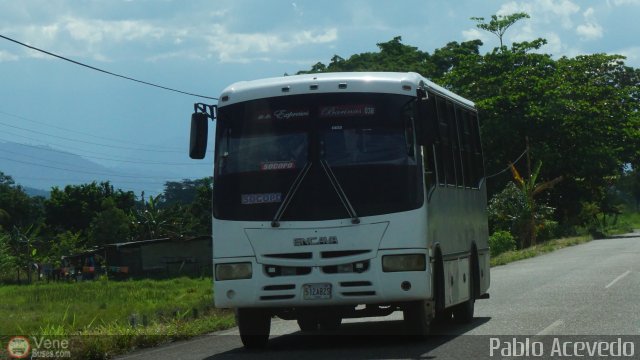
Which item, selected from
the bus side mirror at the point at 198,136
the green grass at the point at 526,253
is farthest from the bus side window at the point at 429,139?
the green grass at the point at 526,253

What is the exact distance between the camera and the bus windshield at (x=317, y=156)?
11781 millimetres

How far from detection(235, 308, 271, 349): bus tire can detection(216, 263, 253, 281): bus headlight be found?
541 millimetres

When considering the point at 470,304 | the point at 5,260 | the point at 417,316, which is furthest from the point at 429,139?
the point at 5,260

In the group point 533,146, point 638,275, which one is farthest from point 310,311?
point 533,146

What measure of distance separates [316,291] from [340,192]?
1125mm

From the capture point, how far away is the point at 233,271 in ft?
39.2

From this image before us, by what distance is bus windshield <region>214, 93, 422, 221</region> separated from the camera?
464 inches

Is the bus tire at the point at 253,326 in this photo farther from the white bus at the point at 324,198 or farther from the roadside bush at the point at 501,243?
the roadside bush at the point at 501,243

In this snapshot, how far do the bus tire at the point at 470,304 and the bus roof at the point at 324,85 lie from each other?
3906 millimetres

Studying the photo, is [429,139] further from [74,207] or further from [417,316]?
[74,207]

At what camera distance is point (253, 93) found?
40.5 feet

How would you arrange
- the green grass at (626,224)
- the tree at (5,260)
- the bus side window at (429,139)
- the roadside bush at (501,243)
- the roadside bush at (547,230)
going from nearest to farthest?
the bus side window at (429,139)
the roadside bush at (501,243)
the roadside bush at (547,230)
the tree at (5,260)
the green grass at (626,224)

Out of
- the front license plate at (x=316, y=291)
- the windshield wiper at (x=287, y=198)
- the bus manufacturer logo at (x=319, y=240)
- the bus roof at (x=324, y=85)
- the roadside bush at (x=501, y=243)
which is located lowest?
the front license plate at (x=316, y=291)

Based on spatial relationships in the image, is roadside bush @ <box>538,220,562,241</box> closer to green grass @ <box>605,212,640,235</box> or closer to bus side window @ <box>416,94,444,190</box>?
green grass @ <box>605,212,640,235</box>
